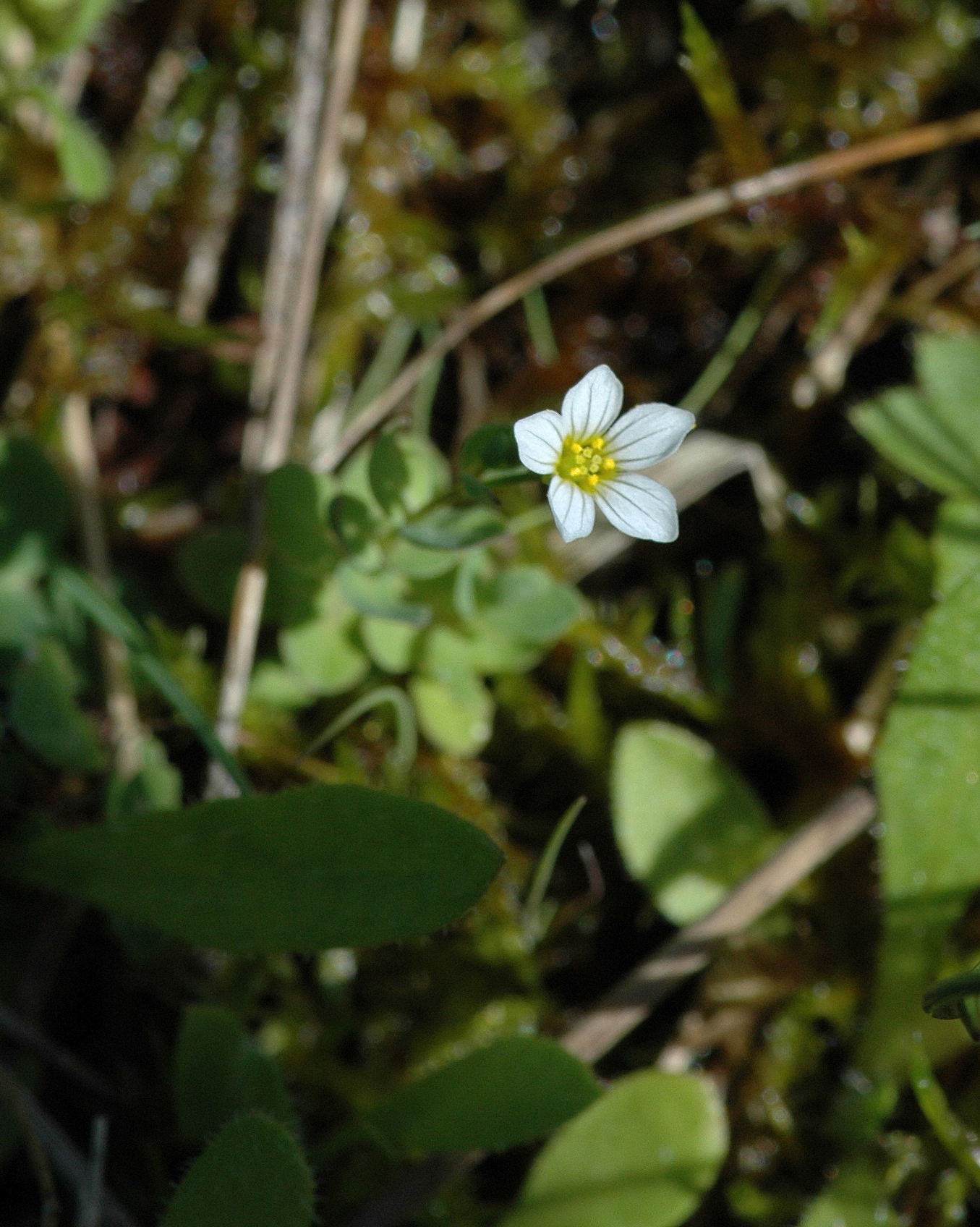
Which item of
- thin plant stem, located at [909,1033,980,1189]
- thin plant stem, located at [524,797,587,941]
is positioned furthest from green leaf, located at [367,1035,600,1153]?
thin plant stem, located at [909,1033,980,1189]

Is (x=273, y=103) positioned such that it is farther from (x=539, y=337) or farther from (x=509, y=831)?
(x=509, y=831)

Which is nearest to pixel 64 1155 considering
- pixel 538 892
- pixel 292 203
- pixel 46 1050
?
pixel 46 1050

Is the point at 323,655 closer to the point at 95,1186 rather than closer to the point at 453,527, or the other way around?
the point at 453,527

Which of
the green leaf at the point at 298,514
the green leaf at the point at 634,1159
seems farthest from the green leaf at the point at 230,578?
the green leaf at the point at 634,1159

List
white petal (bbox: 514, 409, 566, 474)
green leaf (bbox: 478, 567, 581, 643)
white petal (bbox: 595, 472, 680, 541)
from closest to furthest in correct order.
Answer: white petal (bbox: 514, 409, 566, 474) < white petal (bbox: 595, 472, 680, 541) < green leaf (bbox: 478, 567, 581, 643)

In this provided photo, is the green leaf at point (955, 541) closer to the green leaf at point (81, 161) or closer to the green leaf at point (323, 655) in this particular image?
the green leaf at point (323, 655)

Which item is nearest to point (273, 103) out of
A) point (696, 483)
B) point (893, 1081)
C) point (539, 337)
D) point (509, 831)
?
point (539, 337)

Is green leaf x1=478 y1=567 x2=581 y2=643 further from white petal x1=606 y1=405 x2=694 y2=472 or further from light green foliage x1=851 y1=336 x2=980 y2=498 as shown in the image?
light green foliage x1=851 y1=336 x2=980 y2=498
